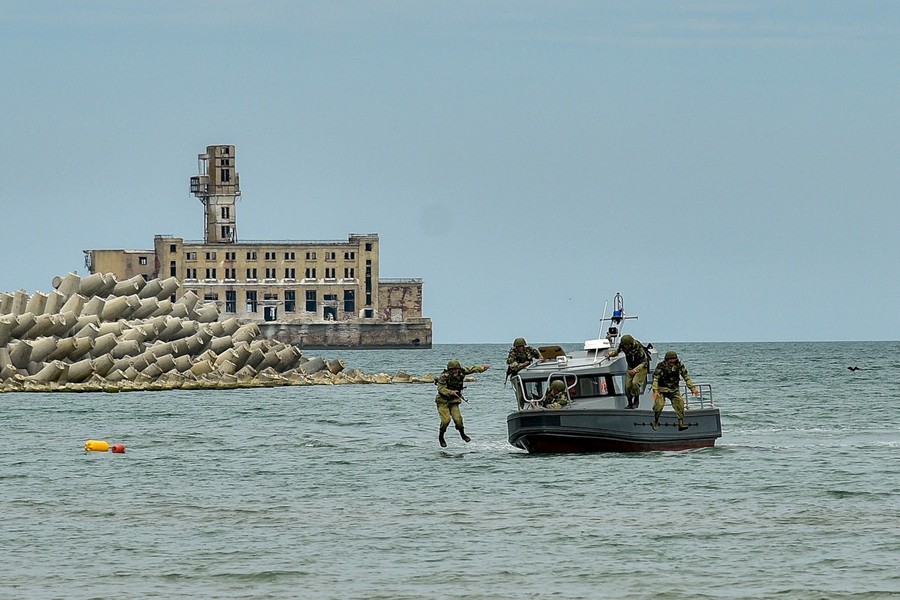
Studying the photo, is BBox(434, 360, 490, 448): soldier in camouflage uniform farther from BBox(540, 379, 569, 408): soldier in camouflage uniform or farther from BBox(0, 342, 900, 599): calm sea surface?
BBox(540, 379, 569, 408): soldier in camouflage uniform

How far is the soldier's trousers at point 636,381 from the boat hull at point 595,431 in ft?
1.21

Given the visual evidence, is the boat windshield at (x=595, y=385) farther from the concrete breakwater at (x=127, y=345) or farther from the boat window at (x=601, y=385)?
the concrete breakwater at (x=127, y=345)

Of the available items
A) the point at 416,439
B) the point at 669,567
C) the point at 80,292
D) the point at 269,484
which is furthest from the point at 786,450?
the point at 80,292

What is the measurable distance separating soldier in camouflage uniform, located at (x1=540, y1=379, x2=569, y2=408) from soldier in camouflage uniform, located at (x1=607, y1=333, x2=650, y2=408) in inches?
49.2

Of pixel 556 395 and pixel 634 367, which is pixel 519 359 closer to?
pixel 556 395

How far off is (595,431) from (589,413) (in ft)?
1.22

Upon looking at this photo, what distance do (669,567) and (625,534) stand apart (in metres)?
2.79

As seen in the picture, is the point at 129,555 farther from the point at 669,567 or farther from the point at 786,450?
the point at 786,450

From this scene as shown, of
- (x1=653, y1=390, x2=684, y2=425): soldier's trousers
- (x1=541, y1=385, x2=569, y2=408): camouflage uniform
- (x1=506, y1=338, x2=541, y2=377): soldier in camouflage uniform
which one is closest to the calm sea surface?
(x1=653, y1=390, x2=684, y2=425): soldier's trousers

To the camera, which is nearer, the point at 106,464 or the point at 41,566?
the point at 41,566

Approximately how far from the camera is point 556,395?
3238cm

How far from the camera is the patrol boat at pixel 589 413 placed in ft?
106

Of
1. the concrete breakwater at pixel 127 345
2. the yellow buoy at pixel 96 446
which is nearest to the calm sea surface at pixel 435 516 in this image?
the yellow buoy at pixel 96 446

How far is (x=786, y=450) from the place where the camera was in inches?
1464
